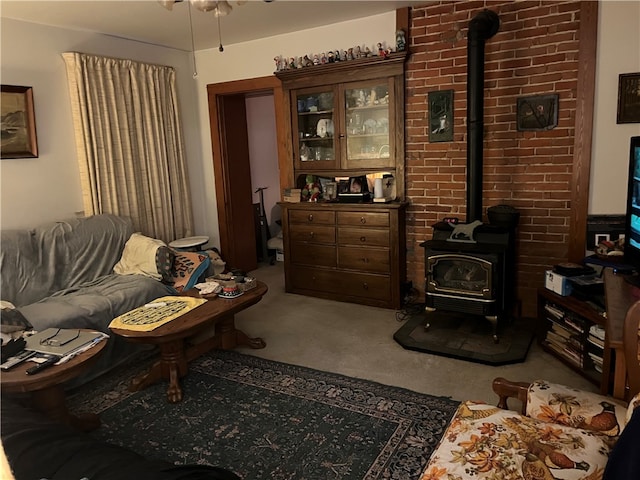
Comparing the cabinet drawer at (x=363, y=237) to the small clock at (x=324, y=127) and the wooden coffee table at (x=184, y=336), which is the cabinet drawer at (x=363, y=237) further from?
the wooden coffee table at (x=184, y=336)

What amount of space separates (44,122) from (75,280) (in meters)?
1.31

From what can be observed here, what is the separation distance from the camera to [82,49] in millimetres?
4012

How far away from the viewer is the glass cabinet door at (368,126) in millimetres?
4059

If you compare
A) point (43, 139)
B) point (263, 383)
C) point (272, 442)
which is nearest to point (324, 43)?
point (43, 139)

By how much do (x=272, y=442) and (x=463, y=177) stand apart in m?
2.56

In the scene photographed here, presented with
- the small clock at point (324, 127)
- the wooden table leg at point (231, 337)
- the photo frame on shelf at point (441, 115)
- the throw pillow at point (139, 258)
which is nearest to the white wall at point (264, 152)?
the small clock at point (324, 127)

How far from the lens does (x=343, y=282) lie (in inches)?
168

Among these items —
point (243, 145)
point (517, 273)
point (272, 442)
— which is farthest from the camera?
point (243, 145)

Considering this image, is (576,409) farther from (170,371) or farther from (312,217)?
(312,217)

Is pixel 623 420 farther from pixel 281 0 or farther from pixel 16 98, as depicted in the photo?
pixel 16 98

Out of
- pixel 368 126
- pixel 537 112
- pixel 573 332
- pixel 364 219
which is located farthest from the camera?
pixel 368 126

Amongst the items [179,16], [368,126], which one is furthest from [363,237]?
[179,16]

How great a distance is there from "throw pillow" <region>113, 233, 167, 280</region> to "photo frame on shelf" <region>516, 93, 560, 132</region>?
9.65 feet

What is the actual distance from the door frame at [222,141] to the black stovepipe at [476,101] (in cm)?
176
